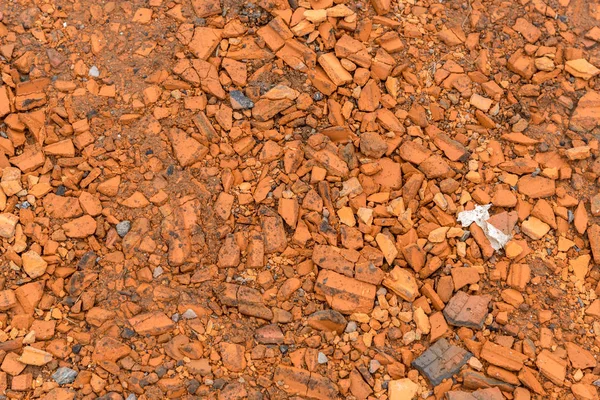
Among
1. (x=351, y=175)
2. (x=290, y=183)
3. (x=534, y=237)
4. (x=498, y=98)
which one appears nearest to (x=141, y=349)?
(x=290, y=183)

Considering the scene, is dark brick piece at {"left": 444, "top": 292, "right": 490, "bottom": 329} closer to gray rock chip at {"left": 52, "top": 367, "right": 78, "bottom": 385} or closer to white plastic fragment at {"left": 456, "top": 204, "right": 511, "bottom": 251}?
white plastic fragment at {"left": 456, "top": 204, "right": 511, "bottom": 251}

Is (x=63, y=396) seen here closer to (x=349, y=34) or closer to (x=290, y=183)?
(x=290, y=183)

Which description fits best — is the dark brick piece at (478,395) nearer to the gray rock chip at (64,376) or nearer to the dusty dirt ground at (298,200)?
the dusty dirt ground at (298,200)

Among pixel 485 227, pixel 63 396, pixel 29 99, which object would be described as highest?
pixel 29 99

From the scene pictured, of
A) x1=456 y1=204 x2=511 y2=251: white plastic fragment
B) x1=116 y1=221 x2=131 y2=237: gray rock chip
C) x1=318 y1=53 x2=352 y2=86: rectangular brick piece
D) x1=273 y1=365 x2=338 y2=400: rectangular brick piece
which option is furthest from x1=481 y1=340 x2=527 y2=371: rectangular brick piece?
x1=116 y1=221 x2=131 y2=237: gray rock chip

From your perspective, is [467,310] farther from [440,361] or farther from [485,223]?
[485,223]

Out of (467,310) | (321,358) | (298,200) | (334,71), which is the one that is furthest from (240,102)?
(467,310)

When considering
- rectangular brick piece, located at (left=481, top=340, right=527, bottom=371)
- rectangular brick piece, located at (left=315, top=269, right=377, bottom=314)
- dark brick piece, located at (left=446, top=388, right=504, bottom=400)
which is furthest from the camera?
rectangular brick piece, located at (left=315, top=269, right=377, bottom=314)
